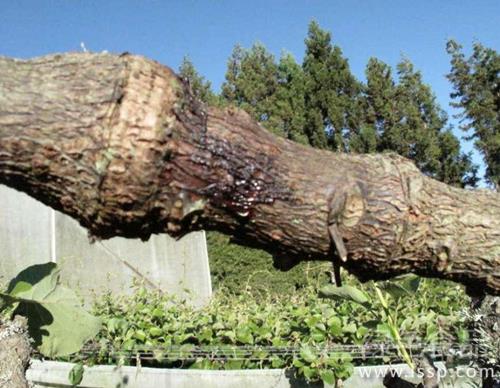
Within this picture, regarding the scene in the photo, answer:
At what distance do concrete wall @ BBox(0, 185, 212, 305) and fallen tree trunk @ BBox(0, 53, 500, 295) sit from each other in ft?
12.9

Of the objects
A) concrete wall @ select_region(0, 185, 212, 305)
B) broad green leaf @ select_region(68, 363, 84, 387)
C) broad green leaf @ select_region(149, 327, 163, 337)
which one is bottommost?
broad green leaf @ select_region(68, 363, 84, 387)

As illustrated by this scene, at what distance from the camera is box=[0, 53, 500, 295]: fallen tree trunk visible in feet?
2.51

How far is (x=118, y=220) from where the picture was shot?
81 cm

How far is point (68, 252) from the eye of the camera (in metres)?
5.67

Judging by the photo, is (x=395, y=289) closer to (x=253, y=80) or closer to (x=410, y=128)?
(x=410, y=128)

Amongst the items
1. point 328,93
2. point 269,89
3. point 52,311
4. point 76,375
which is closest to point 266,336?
point 76,375

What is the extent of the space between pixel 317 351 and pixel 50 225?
144 inches

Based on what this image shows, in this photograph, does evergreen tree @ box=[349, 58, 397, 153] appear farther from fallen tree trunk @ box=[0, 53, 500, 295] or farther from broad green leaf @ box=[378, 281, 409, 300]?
fallen tree trunk @ box=[0, 53, 500, 295]

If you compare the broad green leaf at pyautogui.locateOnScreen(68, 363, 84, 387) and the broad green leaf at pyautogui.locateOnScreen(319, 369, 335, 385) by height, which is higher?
the broad green leaf at pyautogui.locateOnScreen(68, 363, 84, 387)

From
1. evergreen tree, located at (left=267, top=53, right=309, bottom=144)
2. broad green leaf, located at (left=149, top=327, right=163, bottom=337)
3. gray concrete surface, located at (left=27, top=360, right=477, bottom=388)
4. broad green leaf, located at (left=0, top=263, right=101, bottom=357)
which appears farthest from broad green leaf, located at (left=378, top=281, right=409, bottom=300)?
evergreen tree, located at (left=267, top=53, right=309, bottom=144)

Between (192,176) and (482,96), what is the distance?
22616mm

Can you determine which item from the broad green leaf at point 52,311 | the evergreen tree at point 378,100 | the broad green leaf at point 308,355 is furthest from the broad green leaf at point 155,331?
the evergreen tree at point 378,100

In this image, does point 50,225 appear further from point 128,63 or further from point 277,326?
point 128,63

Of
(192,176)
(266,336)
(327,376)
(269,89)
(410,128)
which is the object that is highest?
(269,89)
